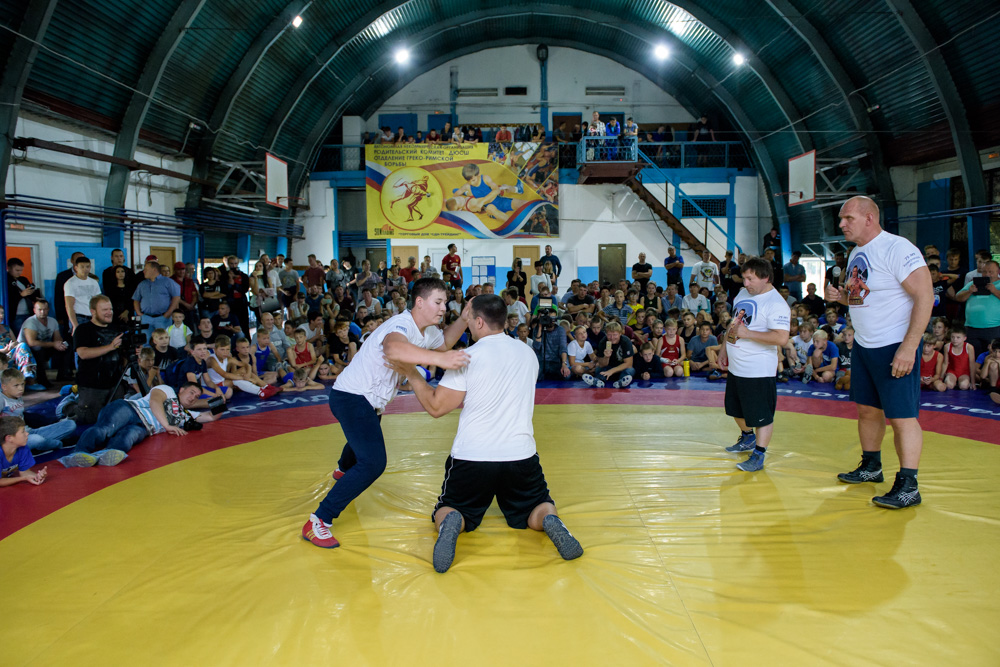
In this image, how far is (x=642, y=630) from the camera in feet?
8.91

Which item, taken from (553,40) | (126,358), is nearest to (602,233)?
(553,40)

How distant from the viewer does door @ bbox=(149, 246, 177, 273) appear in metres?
15.2

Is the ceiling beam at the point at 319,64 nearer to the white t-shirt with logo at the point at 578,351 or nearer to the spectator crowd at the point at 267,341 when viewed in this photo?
the spectator crowd at the point at 267,341

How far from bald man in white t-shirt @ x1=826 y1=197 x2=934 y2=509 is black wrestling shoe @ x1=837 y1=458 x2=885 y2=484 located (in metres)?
0.44

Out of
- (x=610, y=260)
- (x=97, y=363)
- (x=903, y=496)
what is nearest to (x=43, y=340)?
(x=97, y=363)

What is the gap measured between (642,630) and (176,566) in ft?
8.07

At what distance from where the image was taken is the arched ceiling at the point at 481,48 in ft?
39.1

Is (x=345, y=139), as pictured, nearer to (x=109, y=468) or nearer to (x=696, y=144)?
(x=696, y=144)

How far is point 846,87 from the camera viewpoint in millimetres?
15266

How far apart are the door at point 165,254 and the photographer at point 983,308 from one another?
53.3 ft

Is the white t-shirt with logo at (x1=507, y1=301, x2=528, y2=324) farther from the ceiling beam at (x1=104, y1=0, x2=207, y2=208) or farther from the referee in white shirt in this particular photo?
the ceiling beam at (x1=104, y1=0, x2=207, y2=208)

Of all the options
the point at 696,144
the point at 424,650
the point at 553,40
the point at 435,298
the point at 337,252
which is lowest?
the point at 424,650

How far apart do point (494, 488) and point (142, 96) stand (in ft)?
44.4

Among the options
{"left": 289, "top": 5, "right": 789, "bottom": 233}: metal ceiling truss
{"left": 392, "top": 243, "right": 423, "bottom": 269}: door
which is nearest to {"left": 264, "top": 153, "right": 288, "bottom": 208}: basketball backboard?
{"left": 289, "top": 5, "right": 789, "bottom": 233}: metal ceiling truss
